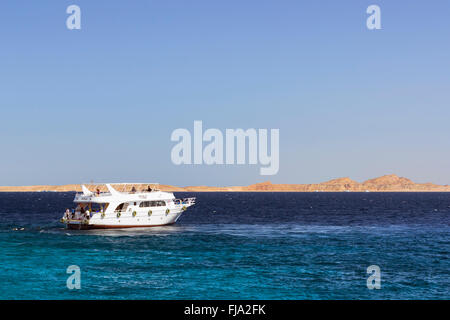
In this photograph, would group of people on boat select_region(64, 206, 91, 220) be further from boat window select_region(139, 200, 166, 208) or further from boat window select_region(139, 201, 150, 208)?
boat window select_region(139, 200, 166, 208)

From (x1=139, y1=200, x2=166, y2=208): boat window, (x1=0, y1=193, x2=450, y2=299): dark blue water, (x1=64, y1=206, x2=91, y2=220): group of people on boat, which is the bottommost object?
(x1=0, y1=193, x2=450, y2=299): dark blue water

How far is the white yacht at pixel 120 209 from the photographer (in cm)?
6494

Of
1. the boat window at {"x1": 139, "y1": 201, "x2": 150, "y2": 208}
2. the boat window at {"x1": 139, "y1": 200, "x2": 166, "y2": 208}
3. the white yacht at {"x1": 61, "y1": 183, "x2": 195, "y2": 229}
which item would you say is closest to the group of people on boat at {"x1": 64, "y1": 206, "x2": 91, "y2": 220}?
the white yacht at {"x1": 61, "y1": 183, "x2": 195, "y2": 229}

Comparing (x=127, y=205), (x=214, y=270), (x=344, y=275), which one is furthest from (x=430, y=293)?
(x=127, y=205)

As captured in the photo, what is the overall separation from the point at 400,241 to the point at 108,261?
1461 inches

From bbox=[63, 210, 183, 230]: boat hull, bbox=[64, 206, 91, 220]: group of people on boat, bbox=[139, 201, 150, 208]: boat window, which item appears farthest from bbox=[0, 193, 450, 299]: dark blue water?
bbox=[139, 201, 150, 208]: boat window

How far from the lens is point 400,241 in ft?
191

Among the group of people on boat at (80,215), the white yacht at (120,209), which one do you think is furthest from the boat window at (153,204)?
the group of people on boat at (80,215)

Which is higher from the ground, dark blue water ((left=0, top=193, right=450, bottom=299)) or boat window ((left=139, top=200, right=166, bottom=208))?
boat window ((left=139, top=200, right=166, bottom=208))

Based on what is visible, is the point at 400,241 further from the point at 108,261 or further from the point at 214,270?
the point at 108,261

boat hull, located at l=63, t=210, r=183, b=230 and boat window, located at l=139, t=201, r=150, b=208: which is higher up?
boat window, located at l=139, t=201, r=150, b=208

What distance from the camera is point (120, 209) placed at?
6656 centimetres

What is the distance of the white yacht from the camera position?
6494 cm

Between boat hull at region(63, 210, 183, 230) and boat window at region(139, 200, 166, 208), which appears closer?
boat hull at region(63, 210, 183, 230)
